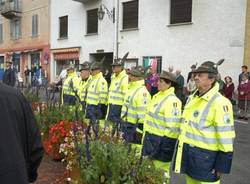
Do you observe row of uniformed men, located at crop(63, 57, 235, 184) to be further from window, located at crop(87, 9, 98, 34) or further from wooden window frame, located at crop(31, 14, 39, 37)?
wooden window frame, located at crop(31, 14, 39, 37)

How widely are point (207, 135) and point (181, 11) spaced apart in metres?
15.0

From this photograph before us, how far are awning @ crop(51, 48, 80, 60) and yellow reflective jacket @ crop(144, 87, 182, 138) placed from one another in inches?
842

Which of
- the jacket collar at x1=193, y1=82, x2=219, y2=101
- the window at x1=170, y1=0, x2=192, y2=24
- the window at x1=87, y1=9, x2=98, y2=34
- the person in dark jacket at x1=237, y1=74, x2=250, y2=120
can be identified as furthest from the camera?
the window at x1=87, y1=9, x2=98, y2=34

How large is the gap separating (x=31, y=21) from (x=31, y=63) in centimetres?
373

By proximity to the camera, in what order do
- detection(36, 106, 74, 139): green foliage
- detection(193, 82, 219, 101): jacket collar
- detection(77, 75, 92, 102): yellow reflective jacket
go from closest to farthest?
detection(193, 82, 219, 101): jacket collar, detection(36, 106, 74, 139): green foliage, detection(77, 75, 92, 102): yellow reflective jacket

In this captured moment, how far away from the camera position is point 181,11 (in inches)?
714

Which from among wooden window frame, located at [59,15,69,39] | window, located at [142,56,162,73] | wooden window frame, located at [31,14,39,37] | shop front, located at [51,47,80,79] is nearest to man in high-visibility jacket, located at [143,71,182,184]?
window, located at [142,56,162,73]

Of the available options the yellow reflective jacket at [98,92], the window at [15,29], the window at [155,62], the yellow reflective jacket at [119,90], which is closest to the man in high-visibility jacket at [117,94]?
the yellow reflective jacket at [119,90]

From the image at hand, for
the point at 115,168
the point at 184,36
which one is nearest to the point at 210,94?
the point at 115,168

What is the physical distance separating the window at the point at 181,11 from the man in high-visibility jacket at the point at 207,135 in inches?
556

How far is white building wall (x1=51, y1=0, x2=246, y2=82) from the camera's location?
1569 cm

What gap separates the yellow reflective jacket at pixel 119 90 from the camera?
771 centimetres

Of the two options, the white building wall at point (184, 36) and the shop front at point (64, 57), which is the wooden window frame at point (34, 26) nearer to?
the shop front at point (64, 57)

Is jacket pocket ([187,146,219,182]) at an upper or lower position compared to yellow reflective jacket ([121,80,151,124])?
lower
